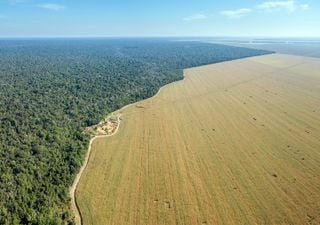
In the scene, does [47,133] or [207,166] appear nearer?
[207,166]

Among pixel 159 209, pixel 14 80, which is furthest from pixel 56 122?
pixel 14 80

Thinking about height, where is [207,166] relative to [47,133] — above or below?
below

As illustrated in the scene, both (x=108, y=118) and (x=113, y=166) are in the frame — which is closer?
(x=113, y=166)

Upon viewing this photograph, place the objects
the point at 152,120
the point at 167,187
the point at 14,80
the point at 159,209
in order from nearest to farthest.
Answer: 1. the point at 159,209
2. the point at 167,187
3. the point at 152,120
4. the point at 14,80

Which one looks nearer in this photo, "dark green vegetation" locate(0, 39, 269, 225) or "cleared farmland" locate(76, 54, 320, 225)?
"dark green vegetation" locate(0, 39, 269, 225)

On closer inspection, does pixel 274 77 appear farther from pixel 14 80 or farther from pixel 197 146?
pixel 14 80

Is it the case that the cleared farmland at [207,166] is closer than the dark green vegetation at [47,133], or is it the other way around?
the dark green vegetation at [47,133]

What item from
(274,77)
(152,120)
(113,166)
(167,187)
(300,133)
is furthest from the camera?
(274,77)
